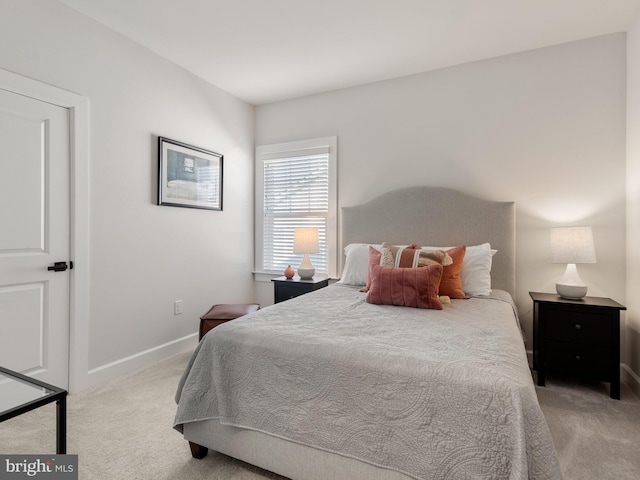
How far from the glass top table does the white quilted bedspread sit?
1.96ft

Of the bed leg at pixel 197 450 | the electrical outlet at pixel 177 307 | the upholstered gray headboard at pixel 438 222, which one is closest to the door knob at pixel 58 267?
the electrical outlet at pixel 177 307

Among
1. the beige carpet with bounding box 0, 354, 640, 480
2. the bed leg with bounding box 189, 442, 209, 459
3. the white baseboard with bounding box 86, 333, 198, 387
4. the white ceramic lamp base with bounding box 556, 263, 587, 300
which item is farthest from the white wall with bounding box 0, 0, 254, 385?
the white ceramic lamp base with bounding box 556, 263, 587, 300

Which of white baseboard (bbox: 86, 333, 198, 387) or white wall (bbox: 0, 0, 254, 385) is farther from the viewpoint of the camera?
white baseboard (bbox: 86, 333, 198, 387)

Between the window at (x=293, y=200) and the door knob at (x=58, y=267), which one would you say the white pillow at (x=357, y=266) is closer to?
the window at (x=293, y=200)

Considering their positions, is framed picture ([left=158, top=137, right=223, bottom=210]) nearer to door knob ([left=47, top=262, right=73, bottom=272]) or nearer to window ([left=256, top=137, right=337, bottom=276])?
window ([left=256, top=137, right=337, bottom=276])

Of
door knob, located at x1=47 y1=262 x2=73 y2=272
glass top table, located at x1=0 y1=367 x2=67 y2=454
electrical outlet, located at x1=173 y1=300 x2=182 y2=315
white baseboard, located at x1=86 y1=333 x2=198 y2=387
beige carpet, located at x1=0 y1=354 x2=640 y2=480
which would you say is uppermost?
door knob, located at x1=47 y1=262 x2=73 y2=272

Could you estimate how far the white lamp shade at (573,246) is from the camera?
8.07 feet

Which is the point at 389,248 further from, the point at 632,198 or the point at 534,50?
the point at 534,50

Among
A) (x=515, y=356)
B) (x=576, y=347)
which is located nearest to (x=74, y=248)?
(x=515, y=356)

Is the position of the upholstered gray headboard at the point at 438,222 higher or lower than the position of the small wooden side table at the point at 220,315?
higher

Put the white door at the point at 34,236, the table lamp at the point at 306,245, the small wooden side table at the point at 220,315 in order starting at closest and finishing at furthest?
the white door at the point at 34,236
the small wooden side table at the point at 220,315
the table lamp at the point at 306,245

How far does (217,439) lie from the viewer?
5.23 feet

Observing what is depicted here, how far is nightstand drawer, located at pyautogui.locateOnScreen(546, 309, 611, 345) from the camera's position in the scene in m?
2.33

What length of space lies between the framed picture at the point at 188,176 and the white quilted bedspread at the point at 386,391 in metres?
1.78
